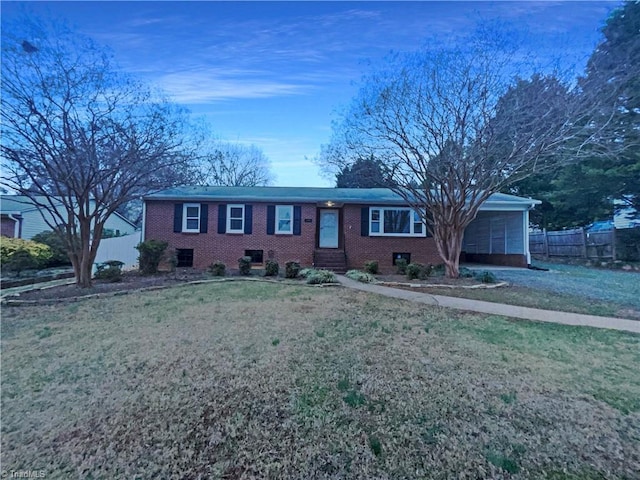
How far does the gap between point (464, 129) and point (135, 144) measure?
9333mm

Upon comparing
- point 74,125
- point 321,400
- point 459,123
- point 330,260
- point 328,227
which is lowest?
point 321,400

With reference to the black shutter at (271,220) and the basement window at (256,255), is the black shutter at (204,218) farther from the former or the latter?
the black shutter at (271,220)

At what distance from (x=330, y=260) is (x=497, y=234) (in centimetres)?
903

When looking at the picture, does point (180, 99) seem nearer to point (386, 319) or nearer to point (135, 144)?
point (135, 144)

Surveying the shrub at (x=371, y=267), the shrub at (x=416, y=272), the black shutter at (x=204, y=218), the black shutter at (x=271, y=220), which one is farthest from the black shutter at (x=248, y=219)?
the shrub at (x=416, y=272)

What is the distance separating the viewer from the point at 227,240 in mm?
13906

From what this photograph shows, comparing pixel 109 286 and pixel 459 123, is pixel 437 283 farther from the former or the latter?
pixel 109 286

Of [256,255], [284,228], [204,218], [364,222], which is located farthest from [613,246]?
[204,218]

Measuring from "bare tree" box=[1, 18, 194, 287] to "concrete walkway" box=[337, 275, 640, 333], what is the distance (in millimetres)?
7573

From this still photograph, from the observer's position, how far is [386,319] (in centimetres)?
575

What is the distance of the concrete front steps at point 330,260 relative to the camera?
43.6 ft

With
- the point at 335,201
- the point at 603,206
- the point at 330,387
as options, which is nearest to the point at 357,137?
the point at 335,201

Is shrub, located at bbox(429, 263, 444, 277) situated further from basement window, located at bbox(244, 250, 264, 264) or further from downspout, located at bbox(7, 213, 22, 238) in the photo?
downspout, located at bbox(7, 213, 22, 238)

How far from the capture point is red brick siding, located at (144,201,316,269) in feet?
45.4
